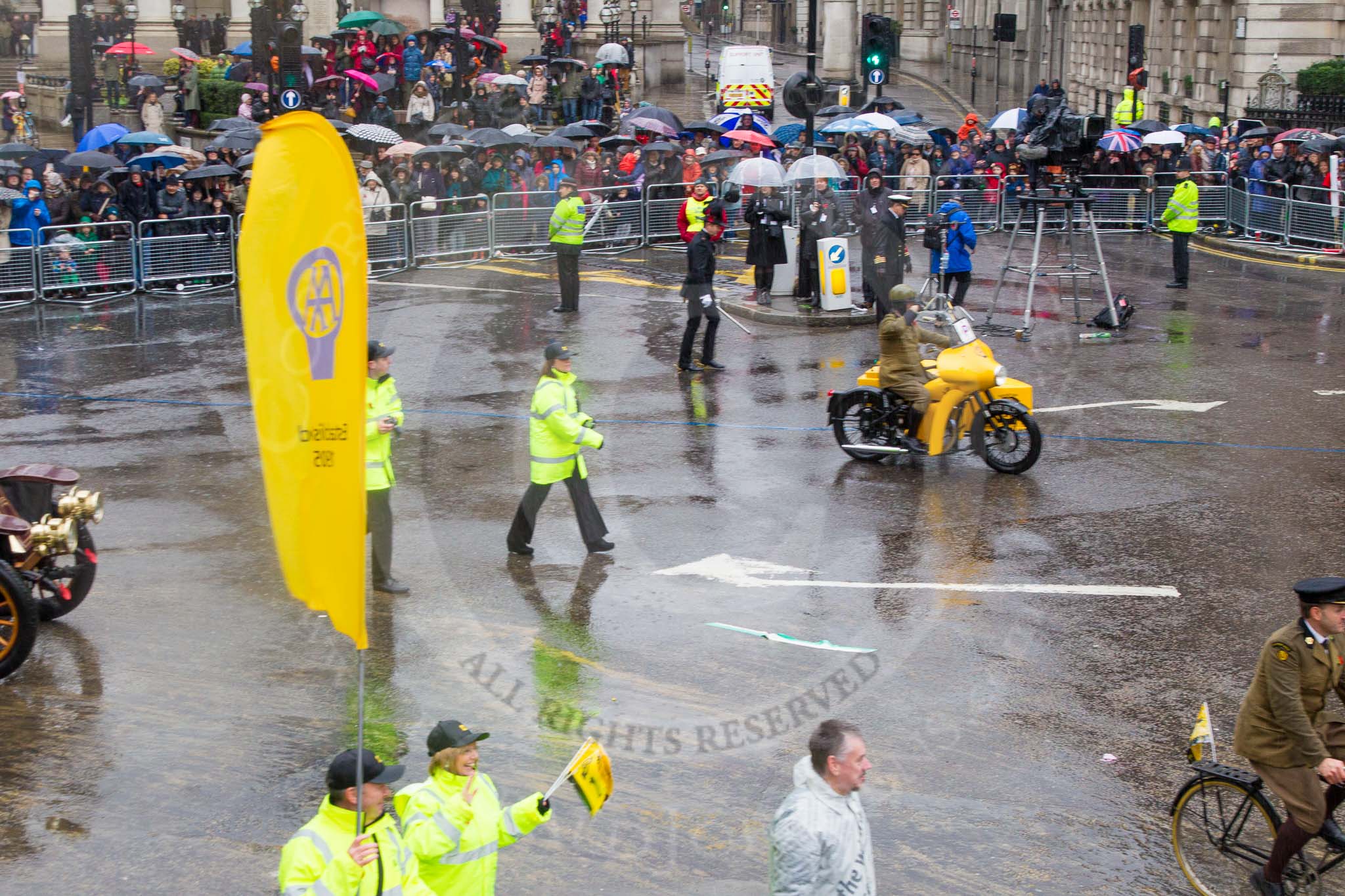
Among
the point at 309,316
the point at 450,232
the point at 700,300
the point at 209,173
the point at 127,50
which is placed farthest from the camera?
the point at 127,50

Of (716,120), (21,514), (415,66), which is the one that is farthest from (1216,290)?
(415,66)

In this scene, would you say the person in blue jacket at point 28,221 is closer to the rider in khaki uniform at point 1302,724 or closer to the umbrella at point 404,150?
the umbrella at point 404,150

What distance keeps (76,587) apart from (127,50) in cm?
3879

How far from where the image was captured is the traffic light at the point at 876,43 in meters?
28.1

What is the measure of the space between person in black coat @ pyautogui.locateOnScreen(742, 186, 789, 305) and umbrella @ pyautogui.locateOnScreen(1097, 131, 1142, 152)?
31.3 feet

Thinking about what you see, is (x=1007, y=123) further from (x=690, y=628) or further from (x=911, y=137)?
(x=690, y=628)

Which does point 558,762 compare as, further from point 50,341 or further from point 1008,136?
point 1008,136

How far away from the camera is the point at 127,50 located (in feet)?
148

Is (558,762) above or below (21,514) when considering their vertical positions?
below

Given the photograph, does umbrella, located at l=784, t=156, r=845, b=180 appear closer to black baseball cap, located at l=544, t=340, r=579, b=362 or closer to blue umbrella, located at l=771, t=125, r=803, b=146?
blue umbrella, located at l=771, t=125, r=803, b=146

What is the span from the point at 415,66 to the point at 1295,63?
898 inches

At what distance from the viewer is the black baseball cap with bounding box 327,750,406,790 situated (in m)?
5.41

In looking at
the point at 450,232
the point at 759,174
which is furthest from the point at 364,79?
the point at 759,174

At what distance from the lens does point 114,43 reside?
50.0 m
